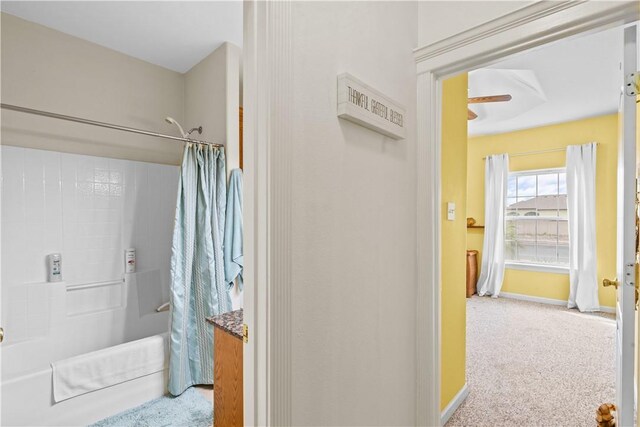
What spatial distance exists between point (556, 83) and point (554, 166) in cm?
199

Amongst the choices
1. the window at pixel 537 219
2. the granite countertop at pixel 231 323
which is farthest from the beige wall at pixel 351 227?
the window at pixel 537 219

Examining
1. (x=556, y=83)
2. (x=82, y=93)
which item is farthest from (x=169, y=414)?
(x=556, y=83)

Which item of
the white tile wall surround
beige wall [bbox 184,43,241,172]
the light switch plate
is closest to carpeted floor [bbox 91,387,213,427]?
the white tile wall surround

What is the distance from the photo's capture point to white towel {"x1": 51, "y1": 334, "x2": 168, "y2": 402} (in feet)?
6.15

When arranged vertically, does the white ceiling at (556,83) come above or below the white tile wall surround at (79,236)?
above

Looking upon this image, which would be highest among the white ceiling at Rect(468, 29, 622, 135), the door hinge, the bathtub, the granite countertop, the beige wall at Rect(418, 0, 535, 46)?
the white ceiling at Rect(468, 29, 622, 135)

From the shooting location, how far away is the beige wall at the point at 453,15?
3.99 ft

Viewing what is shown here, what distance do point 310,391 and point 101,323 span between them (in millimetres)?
2529

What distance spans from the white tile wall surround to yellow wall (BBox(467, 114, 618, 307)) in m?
4.93

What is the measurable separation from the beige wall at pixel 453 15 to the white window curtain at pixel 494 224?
453 centimetres

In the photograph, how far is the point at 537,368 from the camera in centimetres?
279

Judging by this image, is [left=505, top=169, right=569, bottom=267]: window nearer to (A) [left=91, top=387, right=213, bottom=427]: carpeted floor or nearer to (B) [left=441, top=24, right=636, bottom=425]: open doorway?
(B) [left=441, top=24, right=636, bottom=425]: open doorway

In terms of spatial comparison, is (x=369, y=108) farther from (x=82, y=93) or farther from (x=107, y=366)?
(x=82, y=93)

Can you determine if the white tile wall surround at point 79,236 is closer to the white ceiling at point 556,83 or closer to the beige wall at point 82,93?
the beige wall at point 82,93
